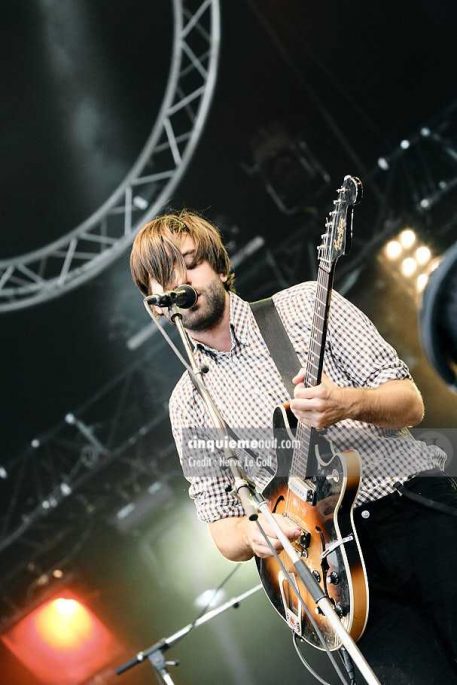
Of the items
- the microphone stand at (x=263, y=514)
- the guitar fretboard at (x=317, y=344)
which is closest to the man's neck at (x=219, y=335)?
the microphone stand at (x=263, y=514)

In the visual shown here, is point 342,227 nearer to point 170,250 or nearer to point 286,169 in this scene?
point 170,250

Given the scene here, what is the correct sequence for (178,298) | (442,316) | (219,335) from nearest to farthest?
(442,316), (178,298), (219,335)

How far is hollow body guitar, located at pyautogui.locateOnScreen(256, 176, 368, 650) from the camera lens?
2258 mm

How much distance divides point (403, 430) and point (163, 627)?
515 cm

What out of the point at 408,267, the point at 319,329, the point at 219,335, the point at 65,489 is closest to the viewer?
the point at 319,329

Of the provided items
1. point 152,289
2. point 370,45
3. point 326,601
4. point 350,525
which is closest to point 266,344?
point 152,289

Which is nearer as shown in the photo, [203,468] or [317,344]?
[317,344]

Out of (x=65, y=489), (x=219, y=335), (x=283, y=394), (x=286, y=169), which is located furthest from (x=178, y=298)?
(x=65, y=489)

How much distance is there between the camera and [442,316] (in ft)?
4.01

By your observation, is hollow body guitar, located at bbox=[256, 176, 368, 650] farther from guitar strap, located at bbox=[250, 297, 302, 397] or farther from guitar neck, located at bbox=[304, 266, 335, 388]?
guitar strap, located at bbox=[250, 297, 302, 397]

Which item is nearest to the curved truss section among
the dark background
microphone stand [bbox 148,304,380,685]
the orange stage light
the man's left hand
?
the dark background

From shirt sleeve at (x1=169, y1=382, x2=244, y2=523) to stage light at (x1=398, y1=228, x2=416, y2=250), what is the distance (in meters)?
5.21

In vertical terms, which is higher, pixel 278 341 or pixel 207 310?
pixel 207 310

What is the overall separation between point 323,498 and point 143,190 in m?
5.33
